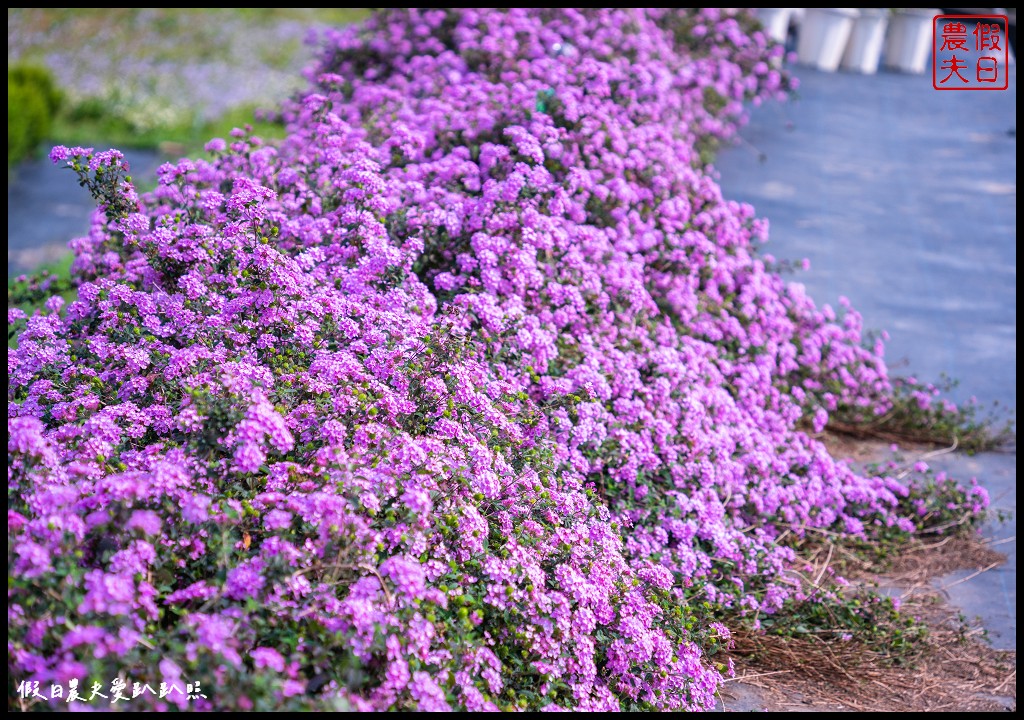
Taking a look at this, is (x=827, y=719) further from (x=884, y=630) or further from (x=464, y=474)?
(x=464, y=474)

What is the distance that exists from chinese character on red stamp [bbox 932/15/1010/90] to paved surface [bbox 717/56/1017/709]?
185 millimetres

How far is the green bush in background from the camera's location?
31.3 feet

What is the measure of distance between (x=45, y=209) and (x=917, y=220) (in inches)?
295

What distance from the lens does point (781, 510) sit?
3.72 m

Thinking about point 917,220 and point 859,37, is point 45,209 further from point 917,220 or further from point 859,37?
point 859,37

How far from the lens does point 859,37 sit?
10109 millimetres

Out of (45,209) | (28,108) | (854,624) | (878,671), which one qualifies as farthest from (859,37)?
(28,108)

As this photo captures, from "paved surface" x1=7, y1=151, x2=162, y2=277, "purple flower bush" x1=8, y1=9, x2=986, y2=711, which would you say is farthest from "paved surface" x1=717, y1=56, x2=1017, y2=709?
"paved surface" x1=7, y1=151, x2=162, y2=277

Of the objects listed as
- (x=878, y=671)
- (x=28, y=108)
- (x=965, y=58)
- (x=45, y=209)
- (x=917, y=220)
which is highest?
(x=965, y=58)

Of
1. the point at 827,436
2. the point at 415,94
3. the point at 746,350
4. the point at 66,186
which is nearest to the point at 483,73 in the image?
the point at 415,94

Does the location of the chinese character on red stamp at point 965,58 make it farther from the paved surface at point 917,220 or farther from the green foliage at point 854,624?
the green foliage at point 854,624

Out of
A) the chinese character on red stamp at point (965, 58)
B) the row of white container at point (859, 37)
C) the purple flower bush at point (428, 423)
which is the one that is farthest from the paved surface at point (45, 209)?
the chinese character on red stamp at point (965, 58)

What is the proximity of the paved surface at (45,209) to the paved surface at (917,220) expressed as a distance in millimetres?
5217

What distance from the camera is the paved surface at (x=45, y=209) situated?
7660 millimetres
